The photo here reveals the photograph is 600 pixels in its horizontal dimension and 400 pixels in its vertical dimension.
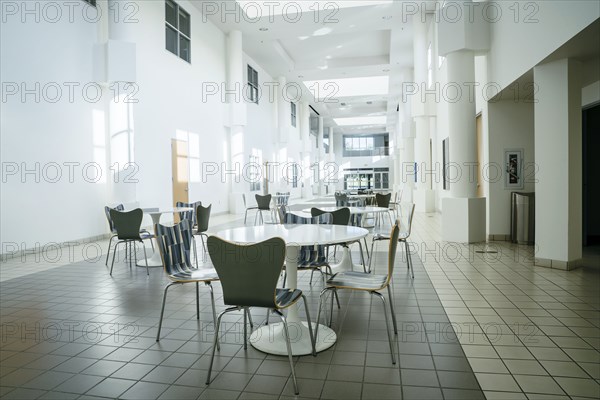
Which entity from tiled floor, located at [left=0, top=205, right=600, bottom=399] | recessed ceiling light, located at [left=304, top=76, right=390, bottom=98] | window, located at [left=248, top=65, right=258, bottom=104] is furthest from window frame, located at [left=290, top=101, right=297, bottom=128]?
tiled floor, located at [left=0, top=205, right=600, bottom=399]

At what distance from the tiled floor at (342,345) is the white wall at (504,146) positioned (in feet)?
8.31

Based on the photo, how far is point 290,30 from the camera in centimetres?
1254

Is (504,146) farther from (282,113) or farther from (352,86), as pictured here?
(352,86)

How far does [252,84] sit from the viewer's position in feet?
51.1

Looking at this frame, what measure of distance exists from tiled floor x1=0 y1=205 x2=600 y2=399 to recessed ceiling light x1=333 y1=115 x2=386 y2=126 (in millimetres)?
26408

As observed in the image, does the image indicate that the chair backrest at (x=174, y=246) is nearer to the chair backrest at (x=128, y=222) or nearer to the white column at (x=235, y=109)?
the chair backrest at (x=128, y=222)

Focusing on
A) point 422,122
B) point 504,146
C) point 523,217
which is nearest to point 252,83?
point 422,122

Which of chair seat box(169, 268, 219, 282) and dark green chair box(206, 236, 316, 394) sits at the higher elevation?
dark green chair box(206, 236, 316, 394)

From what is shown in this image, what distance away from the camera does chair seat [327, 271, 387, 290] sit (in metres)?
2.64

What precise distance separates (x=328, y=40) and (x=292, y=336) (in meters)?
13.1

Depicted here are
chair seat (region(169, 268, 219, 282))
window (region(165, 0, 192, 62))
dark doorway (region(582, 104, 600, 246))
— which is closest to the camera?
chair seat (region(169, 268, 219, 282))

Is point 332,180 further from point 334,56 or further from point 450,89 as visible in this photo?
point 450,89

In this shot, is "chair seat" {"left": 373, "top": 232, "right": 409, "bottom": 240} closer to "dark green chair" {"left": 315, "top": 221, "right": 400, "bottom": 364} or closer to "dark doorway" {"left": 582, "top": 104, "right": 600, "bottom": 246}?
"dark green chair" {"left": 315, "top": 221, "right": 400, "bottom": 364}

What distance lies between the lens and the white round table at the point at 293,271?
2.65m
